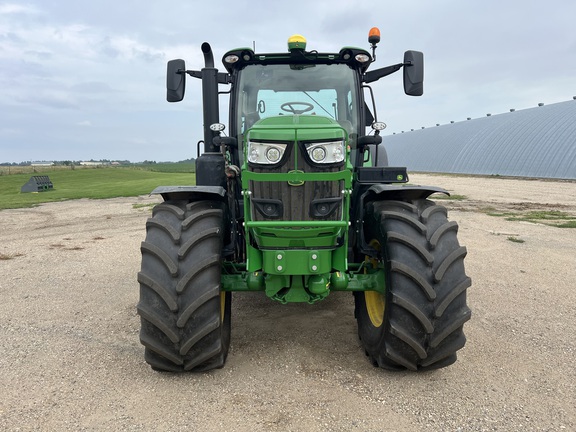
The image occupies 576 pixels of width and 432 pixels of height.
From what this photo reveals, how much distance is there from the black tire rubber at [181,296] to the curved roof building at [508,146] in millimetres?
31620

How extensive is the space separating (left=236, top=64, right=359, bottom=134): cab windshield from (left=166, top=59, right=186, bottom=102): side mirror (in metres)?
0.58

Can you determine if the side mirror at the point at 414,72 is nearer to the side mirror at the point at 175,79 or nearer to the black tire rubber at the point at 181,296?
the side mirror at the point at 175,79

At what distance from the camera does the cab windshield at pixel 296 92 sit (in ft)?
14.6

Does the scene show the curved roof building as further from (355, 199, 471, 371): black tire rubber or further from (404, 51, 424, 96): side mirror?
(355, 199, 471, 371): black tire rubber

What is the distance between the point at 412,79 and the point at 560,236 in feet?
23.3

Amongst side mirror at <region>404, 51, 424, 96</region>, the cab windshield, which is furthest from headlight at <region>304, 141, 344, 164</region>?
side mirror at <region>404, 51, 424, 96</region>

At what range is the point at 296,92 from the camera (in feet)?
14.7

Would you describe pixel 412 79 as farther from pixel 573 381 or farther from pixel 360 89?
pixel 573 381

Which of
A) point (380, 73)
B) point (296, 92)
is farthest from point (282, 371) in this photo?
point (380, 73)

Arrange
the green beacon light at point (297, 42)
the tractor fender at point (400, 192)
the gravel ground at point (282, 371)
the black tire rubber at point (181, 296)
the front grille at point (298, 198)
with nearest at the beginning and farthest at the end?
the gravel ground at point (282, 371) → the black tire rubber at point (181, 296) → the front grille at point (298, 198) → the tractor fender at point (400, 192) → the green beacon light at point (297, 42)

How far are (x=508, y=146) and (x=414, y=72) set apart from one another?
117 ft

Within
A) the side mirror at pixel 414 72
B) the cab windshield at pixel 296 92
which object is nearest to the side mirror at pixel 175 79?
the cab windshield at pixel 296 92

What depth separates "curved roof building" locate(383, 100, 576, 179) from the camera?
→ 30.6 metres

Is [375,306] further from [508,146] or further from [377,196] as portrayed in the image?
[508,146]
